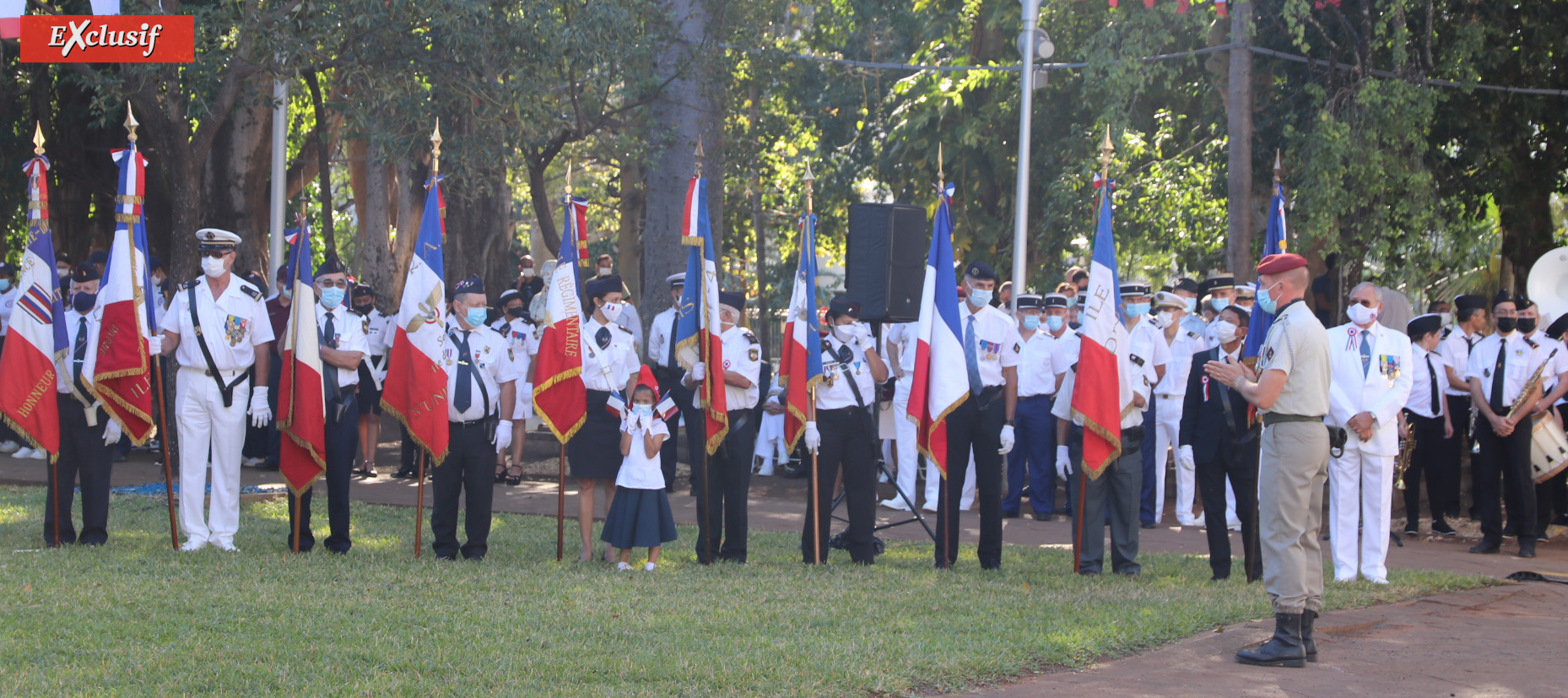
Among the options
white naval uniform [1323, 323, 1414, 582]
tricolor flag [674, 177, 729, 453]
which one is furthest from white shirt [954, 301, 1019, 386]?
white naval uniform [1323, 323, 1414, 582]

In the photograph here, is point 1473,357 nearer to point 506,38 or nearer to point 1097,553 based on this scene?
point 1097,553

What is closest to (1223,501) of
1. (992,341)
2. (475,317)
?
(992,341)

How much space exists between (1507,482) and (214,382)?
422 inches

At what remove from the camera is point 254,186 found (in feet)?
65.2

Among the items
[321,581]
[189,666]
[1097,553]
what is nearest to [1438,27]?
[1097,553]

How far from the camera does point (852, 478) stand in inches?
391

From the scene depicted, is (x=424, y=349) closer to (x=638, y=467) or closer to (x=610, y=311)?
(x=610, y=311)

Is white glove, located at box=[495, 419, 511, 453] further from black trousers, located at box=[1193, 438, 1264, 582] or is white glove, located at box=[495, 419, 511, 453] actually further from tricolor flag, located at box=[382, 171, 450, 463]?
black trousers, located at box=[1193, 438, 1264, 582]

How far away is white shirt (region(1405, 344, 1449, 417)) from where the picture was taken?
1189 centimetres

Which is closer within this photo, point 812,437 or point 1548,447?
point 812,437

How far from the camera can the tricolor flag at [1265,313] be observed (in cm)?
895

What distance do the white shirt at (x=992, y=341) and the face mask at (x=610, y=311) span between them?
2.60 meters

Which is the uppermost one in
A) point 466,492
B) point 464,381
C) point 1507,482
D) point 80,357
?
point 80,357

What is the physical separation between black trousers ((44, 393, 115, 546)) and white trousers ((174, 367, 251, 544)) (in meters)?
0.69
